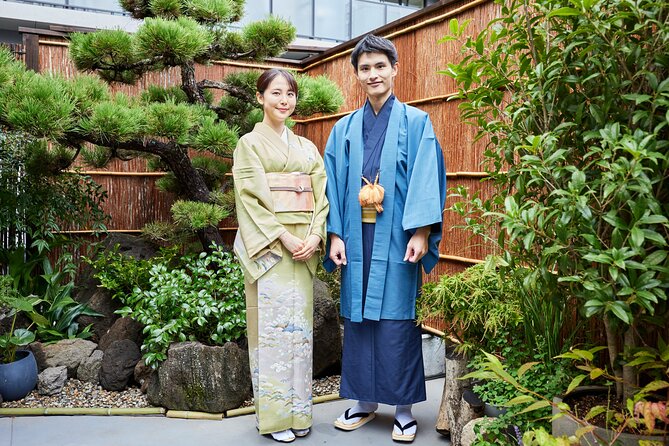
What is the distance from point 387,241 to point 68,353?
2.64 m

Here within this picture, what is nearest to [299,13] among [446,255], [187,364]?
[446,255]

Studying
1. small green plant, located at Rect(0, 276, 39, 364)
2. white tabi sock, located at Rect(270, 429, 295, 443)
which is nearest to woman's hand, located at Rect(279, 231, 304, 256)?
white tabi sock, located at Rect(270, 429, 295, 443)

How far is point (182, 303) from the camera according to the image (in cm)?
426

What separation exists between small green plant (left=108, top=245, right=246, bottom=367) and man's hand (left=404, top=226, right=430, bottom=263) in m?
1.41

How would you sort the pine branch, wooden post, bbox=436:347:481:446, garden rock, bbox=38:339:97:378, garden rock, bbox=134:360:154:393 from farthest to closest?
the pine branch, garden rock, bbox=38:339:97:378, garden rock, bbox=134:360:154:393, wooden post, bbox=436:347:481:446

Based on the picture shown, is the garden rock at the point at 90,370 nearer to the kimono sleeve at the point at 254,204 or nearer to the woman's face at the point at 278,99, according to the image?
the kimono sleeve at the point at 254,204

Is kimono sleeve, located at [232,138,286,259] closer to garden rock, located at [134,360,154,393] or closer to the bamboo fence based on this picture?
the bamboo fence

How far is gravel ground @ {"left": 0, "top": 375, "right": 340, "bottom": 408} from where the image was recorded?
397cm

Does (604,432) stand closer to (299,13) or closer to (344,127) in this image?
(344,127)

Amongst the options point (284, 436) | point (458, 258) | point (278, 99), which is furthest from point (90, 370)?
point (458, 258)

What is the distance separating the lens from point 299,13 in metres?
10.1

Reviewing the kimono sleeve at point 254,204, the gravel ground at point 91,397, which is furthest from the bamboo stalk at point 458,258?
the kimono sleeve at point 254,204

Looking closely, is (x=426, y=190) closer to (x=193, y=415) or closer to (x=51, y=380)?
(x=193, y=415)

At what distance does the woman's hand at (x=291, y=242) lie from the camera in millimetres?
Answer: 3283
